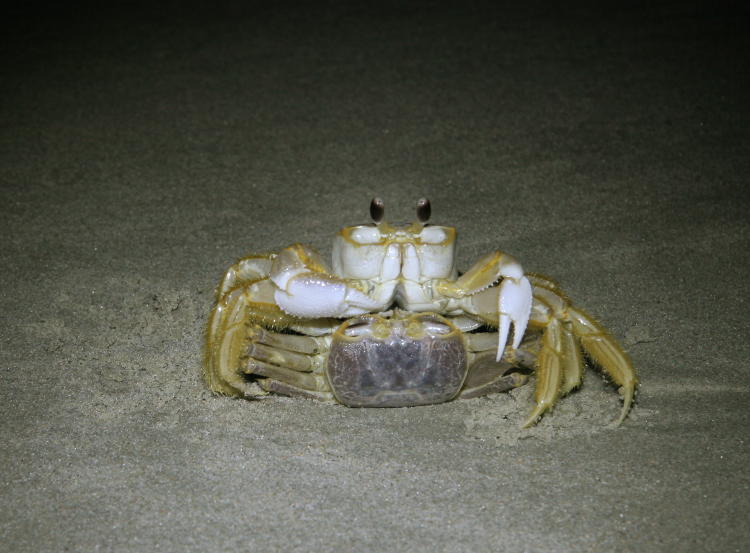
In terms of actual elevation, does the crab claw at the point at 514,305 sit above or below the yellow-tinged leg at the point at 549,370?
above

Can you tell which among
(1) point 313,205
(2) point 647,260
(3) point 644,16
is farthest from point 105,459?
(3) point 644,16

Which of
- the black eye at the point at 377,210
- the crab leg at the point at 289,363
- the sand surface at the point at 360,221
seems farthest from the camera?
the crab leg at the point at 289,363

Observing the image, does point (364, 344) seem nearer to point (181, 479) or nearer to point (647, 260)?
point (181, 479)

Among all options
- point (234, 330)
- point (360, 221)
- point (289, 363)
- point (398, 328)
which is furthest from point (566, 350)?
point (360, 221)

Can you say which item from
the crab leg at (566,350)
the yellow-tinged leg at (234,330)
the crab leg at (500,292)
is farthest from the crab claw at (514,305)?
the yellow-tinged leg at (234,330)

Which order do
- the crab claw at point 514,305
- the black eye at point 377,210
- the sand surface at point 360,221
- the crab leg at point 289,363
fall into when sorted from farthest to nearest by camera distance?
1. the crab leg at point 289,363
2. the black eye at point 377,210
3. the crab claw at point 514,305
4. the sand surface at point 360,221

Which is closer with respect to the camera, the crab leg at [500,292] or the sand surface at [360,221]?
the sand surface at [360,221]

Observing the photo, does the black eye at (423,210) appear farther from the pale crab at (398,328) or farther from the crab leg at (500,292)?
the crab leg at (500,292)
